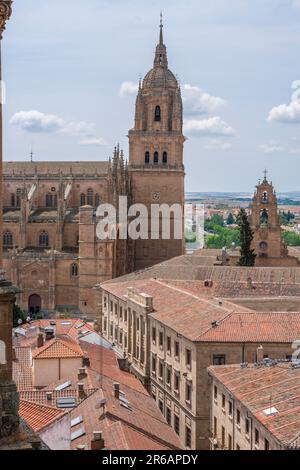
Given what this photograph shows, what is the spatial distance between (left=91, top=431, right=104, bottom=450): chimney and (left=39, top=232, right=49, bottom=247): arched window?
190 feet

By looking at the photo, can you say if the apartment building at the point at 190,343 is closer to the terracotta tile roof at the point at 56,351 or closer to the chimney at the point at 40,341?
the terracotta tile roof at the point at 56,351

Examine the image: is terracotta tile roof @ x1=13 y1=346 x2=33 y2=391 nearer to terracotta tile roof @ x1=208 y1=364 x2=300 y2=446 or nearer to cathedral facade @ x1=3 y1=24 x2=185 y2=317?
terracotta tile roof @ x1=208 y1=364 x2=300 y2=446

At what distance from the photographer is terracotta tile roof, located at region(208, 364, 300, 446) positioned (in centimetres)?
2194

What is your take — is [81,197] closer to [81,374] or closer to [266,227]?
[266,227]

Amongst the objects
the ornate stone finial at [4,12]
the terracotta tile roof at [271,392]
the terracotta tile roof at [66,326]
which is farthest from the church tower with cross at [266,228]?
the ornate stone finial at [4,12]

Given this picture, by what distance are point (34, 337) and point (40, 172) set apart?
46.6m

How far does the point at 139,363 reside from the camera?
144 ft

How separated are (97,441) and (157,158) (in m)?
61.6

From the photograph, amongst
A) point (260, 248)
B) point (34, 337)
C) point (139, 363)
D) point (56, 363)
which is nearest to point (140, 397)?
point (56, 363)

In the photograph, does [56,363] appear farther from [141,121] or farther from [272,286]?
[141,121]

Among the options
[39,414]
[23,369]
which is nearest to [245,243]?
[23,369]

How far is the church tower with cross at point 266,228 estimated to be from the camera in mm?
72250

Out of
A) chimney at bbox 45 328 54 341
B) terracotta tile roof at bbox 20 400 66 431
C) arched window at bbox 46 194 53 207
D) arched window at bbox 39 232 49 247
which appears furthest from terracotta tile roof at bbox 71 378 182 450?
arched window at bbox 46 194 53 207

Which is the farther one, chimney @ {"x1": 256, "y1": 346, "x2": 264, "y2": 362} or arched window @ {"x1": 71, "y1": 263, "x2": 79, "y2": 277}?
arched window @ {"x1": 71, "y1": 263, "x2": 79, "y2": 277}
